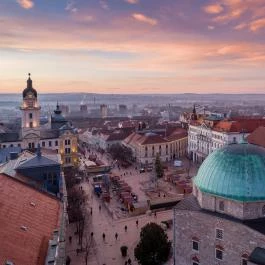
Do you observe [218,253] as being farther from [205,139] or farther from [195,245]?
[205,139]

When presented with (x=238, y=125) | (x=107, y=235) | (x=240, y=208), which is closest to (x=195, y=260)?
(x=240, y=208)

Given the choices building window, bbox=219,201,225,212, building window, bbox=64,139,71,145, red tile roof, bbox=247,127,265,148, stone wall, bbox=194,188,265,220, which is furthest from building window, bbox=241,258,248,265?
building window, bbox=64,139,71,145

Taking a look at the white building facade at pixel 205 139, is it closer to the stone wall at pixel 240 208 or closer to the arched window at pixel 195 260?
the arched window at pixel 195 260

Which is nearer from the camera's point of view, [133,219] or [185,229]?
[185,229]

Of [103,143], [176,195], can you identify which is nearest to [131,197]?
[176,195]

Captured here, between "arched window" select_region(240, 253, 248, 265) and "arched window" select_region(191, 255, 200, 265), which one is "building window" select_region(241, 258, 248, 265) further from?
"arched window" select_region(191, 255, 200, 265)

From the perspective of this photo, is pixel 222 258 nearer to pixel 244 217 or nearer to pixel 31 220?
pixel 244 217
